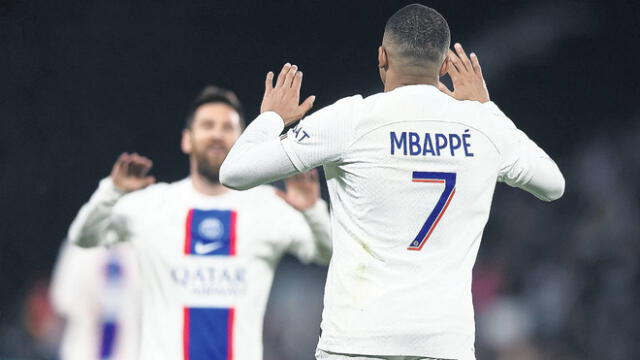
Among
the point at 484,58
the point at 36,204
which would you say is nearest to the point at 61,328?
the point at 36,204

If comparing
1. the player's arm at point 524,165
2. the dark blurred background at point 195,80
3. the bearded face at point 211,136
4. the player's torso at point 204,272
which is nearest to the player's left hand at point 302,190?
the player's torso at point 204,272

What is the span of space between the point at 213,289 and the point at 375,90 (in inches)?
163

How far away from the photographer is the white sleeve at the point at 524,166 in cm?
264

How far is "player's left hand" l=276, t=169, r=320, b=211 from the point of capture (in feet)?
12.9

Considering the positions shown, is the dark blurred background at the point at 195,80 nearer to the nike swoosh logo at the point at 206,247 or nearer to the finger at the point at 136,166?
the nike swoosh logo at the point at 206,247

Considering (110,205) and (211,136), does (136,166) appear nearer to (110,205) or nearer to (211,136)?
(110,205)

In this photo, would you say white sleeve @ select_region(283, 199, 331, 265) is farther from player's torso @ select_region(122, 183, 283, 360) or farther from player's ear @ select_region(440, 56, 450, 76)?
player's ear @ select_region(440, 56, 450, 76)

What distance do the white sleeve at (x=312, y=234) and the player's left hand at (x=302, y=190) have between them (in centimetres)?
7

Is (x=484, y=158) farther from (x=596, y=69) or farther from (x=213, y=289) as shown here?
(x=596, y=69)

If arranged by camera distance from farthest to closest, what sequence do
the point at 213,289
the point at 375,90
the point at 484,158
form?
the point at 375,90 < the point at 213,289 < the point at 484,158

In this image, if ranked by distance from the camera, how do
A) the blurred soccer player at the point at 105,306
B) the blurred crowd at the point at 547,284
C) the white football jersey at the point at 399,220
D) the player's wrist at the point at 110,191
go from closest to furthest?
the white football jersey at the point at 399,220 < the player's wrist at the point at 110,191 < the blurred soccer player at the point at 105,306 < the blurred crowd at the point at 547,284

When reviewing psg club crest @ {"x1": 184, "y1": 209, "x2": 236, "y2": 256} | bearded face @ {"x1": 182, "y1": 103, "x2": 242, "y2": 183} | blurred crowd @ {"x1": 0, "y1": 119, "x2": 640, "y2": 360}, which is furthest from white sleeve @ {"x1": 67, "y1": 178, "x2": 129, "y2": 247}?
blurred crowd @ {"x1": 0, "y1": 119, "x2": 640, "y2": 360}

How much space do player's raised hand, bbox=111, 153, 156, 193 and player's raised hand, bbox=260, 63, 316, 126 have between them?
5.09 ft

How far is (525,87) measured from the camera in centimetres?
823
